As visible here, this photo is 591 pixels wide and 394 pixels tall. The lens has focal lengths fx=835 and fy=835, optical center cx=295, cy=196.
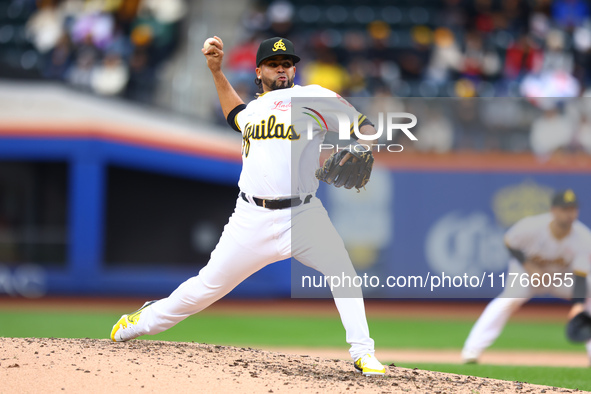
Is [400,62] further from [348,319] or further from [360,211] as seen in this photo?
[348,319]

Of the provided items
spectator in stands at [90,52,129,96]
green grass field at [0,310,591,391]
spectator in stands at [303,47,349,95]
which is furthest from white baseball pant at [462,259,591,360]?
spectator in stands at [90,52,129,96]

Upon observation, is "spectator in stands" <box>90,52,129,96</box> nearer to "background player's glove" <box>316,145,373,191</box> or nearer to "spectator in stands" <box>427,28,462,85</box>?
"spectator in stands" <box>427,28,462,85</box>

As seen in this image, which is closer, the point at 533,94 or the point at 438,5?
the point at 533,94

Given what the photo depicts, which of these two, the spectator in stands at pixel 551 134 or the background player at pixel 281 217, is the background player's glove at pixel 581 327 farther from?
the background player at pixel 281 217

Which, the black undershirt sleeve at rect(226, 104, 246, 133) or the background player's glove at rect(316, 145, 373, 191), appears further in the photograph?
the black undershirt sleeve at rect(226, 104, 246, 133)

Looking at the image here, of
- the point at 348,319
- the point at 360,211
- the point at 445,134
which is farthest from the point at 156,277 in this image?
the point at 348,319

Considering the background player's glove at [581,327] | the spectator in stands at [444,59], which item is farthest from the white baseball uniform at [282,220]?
the spectator in stands at [444,59]

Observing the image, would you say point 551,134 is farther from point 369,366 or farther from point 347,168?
point 369,366
